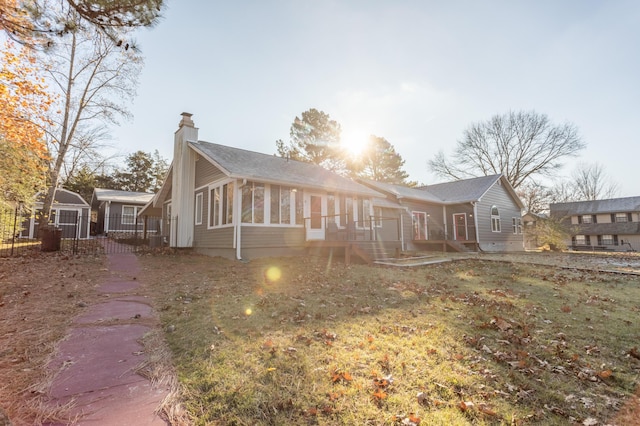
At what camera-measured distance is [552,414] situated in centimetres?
251

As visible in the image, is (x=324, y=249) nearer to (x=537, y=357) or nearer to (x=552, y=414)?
(x=537, y=357)

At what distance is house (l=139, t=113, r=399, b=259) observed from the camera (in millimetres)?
11258

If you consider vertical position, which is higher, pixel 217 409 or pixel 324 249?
pixel 324 249

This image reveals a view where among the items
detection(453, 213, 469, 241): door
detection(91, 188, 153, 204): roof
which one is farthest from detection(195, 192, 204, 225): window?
detection(453, 213, 469, 241): door

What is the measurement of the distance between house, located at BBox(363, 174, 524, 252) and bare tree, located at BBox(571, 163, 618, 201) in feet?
94.4

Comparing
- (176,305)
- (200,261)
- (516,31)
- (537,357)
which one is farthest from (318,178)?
(537,357)

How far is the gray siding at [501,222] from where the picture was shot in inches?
825

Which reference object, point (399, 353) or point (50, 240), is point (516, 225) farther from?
point (50, 240)

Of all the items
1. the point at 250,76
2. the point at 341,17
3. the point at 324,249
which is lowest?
the point at 324,249

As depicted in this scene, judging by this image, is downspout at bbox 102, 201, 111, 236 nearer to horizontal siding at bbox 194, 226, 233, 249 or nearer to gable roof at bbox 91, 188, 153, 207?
gable roof at bbox 91, 188, 153, 207

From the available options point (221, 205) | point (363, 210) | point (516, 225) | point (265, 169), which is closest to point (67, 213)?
point (221, 205)

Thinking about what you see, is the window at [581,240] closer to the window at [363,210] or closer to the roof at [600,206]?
the roof at [600,206]

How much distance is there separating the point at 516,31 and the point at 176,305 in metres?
12.3

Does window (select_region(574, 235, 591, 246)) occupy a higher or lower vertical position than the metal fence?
lower
